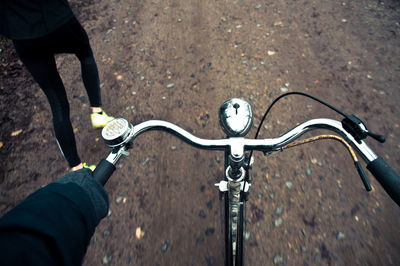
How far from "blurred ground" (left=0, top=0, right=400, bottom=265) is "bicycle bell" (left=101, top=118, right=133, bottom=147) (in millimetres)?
1543

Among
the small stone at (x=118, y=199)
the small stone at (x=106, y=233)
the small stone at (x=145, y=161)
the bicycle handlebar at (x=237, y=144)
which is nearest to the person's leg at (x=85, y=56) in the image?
the small stone at (x=145, y=161)

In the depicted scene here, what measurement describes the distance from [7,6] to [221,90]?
2.54 m

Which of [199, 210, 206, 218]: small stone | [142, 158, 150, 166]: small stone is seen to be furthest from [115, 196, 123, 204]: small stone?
[199, 210, 206, 218]: small stone

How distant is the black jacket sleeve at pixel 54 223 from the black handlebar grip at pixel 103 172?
0.45ft

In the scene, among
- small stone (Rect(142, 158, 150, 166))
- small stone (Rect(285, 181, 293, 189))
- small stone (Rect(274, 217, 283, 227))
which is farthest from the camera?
small stone (Rect(142, 158, 150, 166))

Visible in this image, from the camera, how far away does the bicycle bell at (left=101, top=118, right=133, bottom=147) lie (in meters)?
1.11

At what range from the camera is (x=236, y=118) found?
1.21m

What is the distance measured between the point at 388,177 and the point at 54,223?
4.43 feet

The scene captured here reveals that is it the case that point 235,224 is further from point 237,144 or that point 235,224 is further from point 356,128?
point 356,128

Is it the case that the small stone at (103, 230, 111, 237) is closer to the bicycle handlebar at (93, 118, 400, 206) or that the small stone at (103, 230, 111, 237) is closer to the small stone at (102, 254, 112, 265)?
the small stone at (102, 254, 112, 265)

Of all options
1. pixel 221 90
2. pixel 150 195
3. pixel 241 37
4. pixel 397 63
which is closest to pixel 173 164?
pixel 150 195

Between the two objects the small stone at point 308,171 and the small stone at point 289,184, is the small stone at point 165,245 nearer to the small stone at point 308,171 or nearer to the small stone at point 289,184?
the small stone at point 289,184

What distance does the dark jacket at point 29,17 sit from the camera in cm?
183

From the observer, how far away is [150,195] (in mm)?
2574
